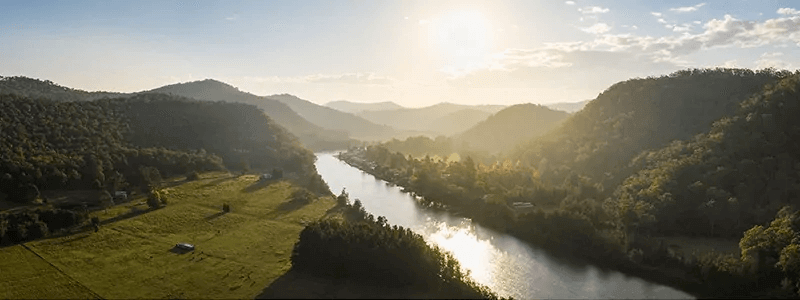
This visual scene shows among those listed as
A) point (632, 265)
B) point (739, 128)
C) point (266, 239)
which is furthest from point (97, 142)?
point (739, 128)

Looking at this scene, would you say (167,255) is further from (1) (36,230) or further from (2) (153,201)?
(2) (153,201)

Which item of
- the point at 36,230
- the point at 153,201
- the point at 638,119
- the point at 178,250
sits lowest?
the point at 178,250

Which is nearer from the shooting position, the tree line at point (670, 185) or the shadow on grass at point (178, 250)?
the tree line at point (670, 185)

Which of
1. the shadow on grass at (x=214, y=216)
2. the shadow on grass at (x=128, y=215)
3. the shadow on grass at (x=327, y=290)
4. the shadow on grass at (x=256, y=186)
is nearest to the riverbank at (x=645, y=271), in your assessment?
the shadow on grass at (x=327, y=290)

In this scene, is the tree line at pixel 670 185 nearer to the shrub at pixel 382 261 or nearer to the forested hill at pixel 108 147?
the shrub at pixel 382 261

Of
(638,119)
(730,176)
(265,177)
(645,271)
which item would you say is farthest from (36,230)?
(638,119)
